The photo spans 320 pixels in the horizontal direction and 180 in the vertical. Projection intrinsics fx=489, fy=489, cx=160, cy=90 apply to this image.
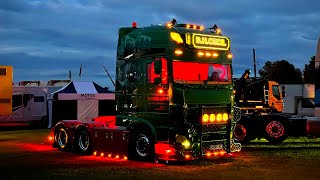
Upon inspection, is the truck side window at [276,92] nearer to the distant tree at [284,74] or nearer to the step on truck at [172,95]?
the step on truck at [172,95]

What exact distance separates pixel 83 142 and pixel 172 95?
5.26m

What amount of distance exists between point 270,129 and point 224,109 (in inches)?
263

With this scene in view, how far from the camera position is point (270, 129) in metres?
20.8

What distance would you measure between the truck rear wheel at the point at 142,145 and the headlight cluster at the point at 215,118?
1671mm

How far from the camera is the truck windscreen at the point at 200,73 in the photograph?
1402 centimetres

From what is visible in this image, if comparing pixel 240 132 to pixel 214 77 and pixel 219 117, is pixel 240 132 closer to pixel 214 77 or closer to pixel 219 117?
pixel 219 117

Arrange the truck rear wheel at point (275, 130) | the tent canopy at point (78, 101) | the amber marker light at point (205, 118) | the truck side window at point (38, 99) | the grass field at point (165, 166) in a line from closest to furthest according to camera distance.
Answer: the grass field at point (165, 166)
the amber marker light at point (205, 118)
the truck rear wheel at point (275, 130)
the tent canopy at point (78, 101)
the truck side window at point (38, 99)

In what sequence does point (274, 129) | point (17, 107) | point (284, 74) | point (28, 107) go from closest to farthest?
point (274, 129) < point (17, 107) < point (28, 107) < point (284, 74)

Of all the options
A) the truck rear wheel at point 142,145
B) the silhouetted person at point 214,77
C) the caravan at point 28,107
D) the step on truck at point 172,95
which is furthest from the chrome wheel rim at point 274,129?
the caravan at point 28,107

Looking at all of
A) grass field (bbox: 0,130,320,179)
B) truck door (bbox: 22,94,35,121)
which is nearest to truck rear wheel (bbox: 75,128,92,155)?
grass field (bbox: 0,130,320,179)

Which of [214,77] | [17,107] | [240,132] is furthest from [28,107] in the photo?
[214,77]

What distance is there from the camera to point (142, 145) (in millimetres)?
14898

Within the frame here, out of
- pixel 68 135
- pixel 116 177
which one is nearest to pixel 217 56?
pixel 116 177

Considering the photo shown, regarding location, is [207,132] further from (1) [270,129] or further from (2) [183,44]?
(1) [270,129]
